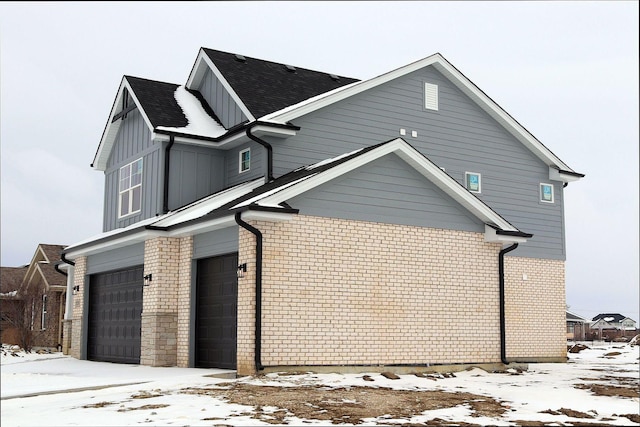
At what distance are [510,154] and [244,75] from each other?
831cm

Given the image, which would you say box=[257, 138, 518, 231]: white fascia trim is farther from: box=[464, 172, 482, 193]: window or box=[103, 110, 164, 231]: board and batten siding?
box=[103, 110, 164, 231]: board and batten siding

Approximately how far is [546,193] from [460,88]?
4.68m

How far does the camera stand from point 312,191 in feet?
55.4

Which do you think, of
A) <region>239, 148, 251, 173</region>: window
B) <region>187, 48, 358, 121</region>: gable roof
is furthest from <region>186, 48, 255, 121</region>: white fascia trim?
<region>239, 148, 251, 173</region>: window

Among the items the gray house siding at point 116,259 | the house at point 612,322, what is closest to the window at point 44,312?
the gray house siding at point 116,259

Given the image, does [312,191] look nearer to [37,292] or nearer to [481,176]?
[481,176]

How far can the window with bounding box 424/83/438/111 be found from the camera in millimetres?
22969

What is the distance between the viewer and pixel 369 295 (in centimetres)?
1748

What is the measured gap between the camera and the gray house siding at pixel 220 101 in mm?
22156

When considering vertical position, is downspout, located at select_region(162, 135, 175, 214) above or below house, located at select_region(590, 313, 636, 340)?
above

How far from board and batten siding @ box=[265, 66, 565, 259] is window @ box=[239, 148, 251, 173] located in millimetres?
1273

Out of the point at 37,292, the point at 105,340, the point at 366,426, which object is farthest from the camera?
the point at 37,292

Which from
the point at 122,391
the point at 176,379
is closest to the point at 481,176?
the point at 176,379

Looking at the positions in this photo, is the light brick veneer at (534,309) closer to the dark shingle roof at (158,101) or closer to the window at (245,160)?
the window at (245,160)
